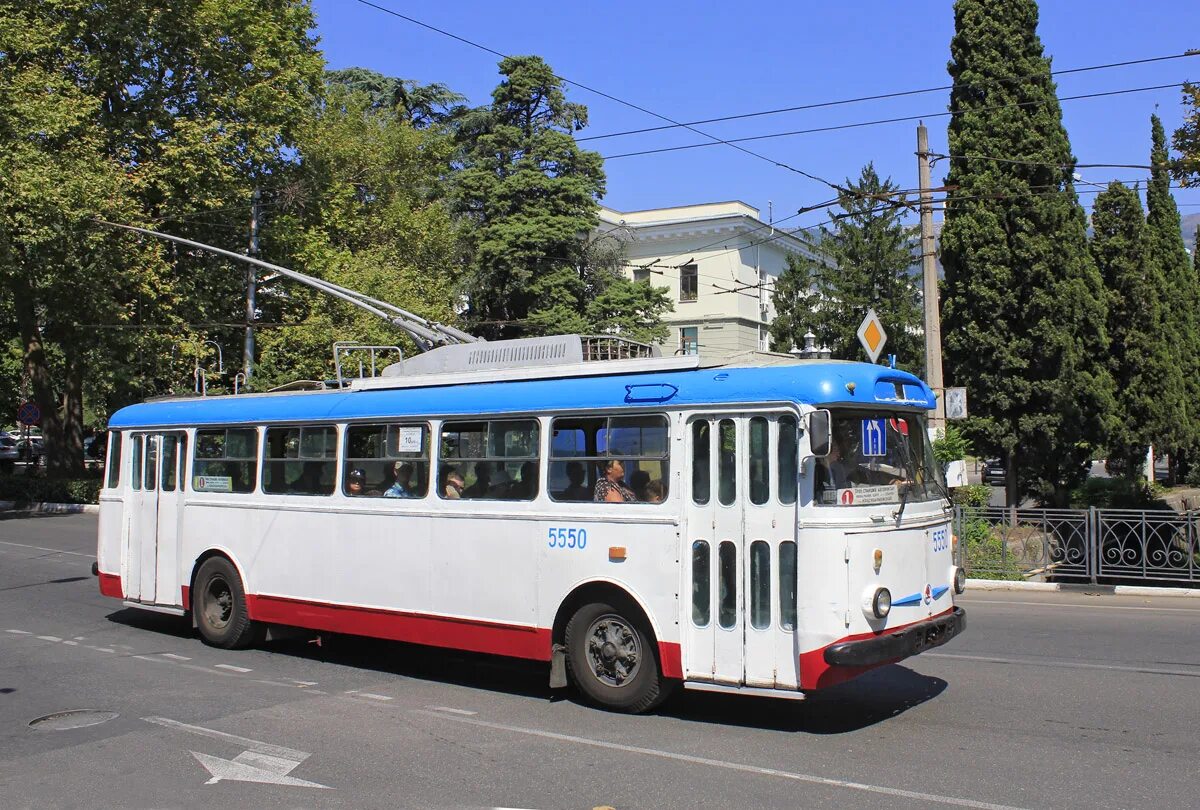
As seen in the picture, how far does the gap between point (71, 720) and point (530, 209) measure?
29.1 m

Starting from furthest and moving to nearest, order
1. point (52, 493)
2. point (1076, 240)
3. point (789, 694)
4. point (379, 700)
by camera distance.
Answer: point (52, 493) < point (1076, 240) < point (379, 700) < point (789, 694)

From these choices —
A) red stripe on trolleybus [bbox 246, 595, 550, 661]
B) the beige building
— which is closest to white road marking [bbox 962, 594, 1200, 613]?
red stripe on trolleybus [bbox 246, 595, 550, 661]

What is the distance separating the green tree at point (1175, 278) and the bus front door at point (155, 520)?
30295 mm

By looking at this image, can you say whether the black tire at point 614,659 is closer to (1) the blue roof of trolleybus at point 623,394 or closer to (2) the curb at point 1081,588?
(1) the blue roof of trolleybus at point 623,394

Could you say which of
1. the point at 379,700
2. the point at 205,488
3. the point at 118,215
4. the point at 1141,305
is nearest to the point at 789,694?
the point at 379,700

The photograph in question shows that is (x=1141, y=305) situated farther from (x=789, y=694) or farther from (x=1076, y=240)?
(x=789, y=694)

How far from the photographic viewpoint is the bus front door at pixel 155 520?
11930mm

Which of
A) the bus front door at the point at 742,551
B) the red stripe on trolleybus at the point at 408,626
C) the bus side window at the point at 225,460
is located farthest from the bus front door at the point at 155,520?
the bus front door at the point at 742,551

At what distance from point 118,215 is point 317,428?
817 inches

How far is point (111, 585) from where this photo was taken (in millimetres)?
12617

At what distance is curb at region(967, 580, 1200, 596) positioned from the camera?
15.1 metres

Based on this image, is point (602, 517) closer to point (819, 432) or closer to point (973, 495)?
point (819, 432)

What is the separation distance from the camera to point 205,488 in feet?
38.2

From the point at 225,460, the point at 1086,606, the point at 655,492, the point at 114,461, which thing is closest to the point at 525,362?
the point at 655,492
